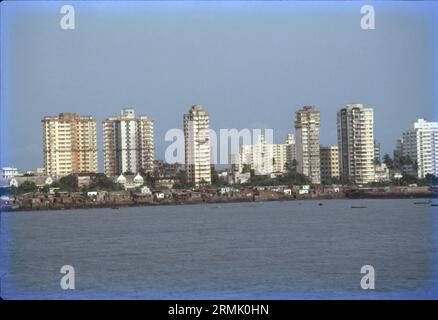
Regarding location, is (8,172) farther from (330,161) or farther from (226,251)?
(330,161)

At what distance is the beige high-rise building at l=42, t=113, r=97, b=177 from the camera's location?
9945 mm

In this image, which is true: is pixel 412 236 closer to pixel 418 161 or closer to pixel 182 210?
pixel 418 161

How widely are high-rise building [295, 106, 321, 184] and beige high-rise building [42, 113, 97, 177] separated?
8.51 ft

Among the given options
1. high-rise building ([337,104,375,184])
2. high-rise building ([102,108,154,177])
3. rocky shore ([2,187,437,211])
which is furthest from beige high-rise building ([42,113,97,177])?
high-rise building ([337,104,375,184])

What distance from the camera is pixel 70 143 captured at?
10172mm

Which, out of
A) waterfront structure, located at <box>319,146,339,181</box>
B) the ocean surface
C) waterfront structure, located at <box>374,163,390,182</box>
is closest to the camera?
the ocean surface

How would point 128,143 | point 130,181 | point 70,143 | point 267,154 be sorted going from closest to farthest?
point 70,143
point 128,143
point 267,154
point 130,181

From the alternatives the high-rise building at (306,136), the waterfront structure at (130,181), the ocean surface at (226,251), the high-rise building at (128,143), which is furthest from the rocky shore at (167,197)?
the high-rise building at (128,143)

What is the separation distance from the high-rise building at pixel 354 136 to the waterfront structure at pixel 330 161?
2.9 inches

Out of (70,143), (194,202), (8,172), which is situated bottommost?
(194,202)

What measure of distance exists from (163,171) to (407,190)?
545cm

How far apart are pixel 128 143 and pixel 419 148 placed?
14.2 feet

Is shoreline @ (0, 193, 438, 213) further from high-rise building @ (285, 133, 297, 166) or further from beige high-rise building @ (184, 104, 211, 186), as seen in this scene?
high-rise building @ (285, 133, 297, 166)

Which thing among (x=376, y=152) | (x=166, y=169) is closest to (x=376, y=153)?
(x=376, y=152)
